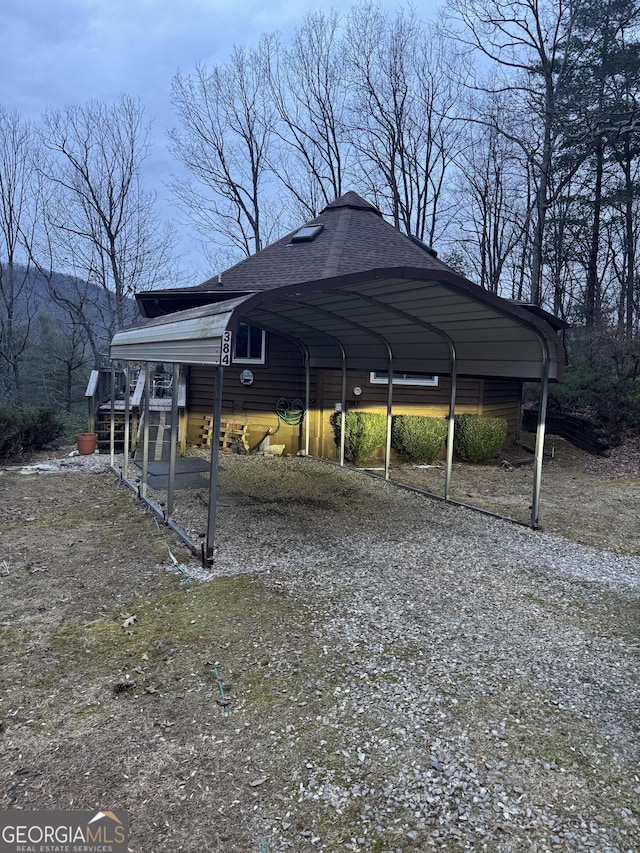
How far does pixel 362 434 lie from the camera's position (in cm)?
1104

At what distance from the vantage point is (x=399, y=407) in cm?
1180

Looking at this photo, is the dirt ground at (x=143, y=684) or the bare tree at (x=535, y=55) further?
the bare tree at (x=535, y=55)

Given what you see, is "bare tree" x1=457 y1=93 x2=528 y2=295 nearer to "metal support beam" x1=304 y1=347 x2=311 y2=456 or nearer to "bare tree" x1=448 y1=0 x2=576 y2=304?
"bare tree" x1=448 y1=0 x2=576 y2=304

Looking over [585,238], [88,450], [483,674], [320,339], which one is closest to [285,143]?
[585,238]

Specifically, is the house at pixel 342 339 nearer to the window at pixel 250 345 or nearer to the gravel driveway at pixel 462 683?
the window at pixel 250 345

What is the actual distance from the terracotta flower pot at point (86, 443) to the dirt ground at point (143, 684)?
5177 mm

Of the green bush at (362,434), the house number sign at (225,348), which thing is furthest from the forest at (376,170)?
the house number sign at (225,348)

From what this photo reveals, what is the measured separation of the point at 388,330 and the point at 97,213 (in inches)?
642

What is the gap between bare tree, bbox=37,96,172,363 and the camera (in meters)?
19.1

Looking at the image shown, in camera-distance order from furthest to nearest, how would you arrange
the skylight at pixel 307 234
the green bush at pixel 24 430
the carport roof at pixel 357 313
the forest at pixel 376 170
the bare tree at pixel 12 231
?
the bare tree at pixel 12 231
the forest at pixel 376 170
the skylight at pixel 307 234
the green bush at pixel 24 430
the carport roof at pixel 357 313

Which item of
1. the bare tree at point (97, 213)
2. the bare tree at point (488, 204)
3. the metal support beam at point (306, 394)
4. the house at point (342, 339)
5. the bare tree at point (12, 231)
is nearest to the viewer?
the house at point (342, 339)

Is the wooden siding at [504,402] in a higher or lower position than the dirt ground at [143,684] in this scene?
higher

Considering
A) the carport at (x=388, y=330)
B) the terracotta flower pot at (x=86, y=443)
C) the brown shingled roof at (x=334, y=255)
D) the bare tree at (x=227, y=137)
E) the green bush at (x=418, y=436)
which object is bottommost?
the terracotta flower pot at (x=86, y=443)

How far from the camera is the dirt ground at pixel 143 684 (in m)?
2.27
